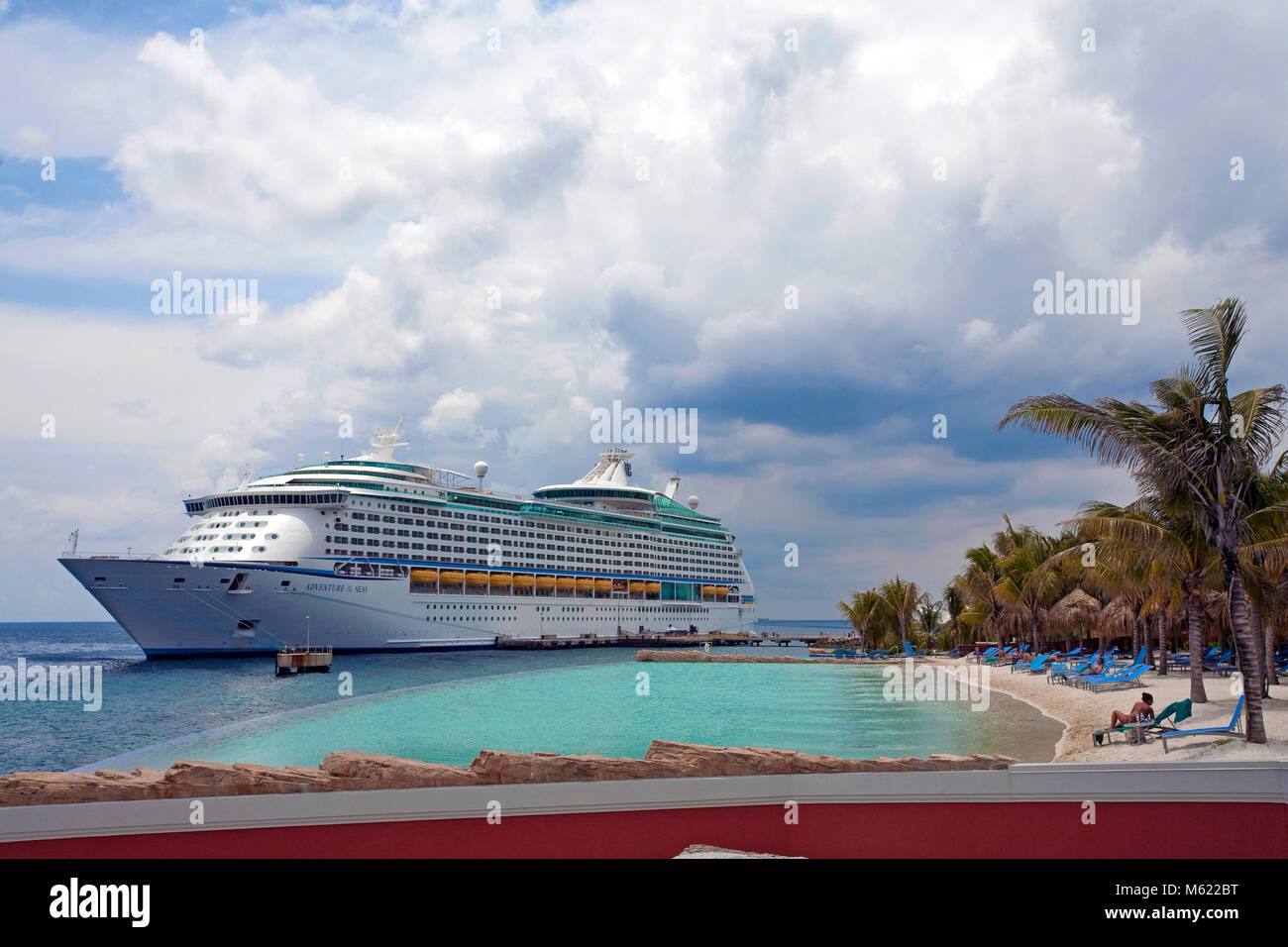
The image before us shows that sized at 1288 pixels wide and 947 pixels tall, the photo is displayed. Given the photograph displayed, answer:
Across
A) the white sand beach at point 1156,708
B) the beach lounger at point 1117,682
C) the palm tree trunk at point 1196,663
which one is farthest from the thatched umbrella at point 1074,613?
the palm tree trunk at point 1196,663

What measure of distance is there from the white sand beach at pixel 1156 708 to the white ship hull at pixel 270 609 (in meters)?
34.7

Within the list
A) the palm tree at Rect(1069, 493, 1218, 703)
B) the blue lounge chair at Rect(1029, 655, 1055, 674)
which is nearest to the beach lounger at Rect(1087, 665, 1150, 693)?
the blue lounge chair at Rect(1029, 655, 1055, 674)

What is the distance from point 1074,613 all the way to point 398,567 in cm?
3816

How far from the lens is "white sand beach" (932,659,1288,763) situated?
9.17 m

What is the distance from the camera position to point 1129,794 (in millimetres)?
6125

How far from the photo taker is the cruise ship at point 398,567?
42656 millimetres

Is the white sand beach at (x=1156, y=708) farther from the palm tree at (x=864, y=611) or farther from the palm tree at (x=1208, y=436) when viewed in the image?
the palm tree at (x=864, y=611)

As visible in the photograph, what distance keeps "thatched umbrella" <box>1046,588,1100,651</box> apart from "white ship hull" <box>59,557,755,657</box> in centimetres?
3591

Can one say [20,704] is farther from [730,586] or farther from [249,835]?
[730,586]

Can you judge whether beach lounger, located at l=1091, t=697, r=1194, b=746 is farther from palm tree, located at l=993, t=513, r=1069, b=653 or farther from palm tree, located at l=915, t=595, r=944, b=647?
palm tree, located at l=915, t=595, r=944, b=647
